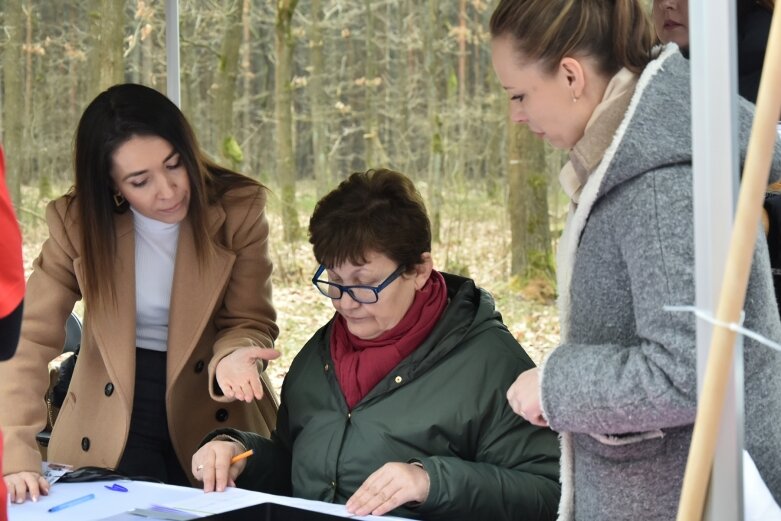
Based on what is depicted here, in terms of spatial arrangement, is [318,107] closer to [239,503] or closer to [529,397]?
[239,503]

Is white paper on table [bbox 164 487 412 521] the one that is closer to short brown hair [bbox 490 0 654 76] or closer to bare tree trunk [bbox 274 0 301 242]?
short brown hair [bbox 490 0 654 76]

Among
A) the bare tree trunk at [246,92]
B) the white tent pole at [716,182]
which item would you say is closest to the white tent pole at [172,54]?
the white tent pole at [716,182]

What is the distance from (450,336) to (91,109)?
1.10 metres

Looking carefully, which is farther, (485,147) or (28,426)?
(485,147)

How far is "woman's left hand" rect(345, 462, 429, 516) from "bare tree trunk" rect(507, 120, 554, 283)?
6.19 metres

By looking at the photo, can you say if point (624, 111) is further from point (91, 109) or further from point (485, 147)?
point (485, 147)

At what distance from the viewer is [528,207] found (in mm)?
8414

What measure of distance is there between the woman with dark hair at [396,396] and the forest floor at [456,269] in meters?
5.26

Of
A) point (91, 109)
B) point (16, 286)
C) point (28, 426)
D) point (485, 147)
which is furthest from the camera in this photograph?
point (485, 147)

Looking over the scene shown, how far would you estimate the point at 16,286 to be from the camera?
4.85ft

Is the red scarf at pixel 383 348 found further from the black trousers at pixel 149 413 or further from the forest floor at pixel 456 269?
the forest floor at pixel 456 269

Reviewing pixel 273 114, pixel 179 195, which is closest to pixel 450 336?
pixel 179 195

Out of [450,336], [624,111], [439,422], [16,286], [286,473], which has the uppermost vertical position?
[624,111]

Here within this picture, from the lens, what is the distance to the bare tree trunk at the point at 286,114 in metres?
9.47
